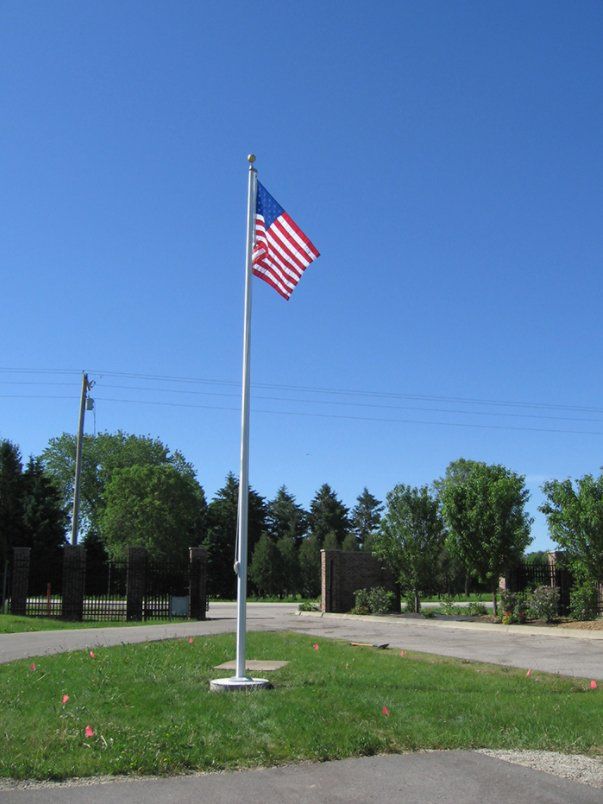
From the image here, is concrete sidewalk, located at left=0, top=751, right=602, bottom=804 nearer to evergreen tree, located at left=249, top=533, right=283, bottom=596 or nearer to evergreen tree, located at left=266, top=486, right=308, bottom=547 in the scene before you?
evergreen tree, located at left=249, top=533, right=283, bottom=596

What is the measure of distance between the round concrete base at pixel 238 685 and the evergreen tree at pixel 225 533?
5848 centimetres

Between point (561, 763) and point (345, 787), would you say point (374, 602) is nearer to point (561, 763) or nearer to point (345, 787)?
point (561, 763)

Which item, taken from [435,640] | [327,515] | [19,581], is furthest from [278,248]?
[327,515]

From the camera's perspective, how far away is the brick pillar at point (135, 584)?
29719mm

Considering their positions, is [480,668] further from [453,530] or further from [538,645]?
[453,530]

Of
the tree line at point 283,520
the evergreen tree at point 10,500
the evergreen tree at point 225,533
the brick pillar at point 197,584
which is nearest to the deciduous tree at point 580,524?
the tree line at point 283,520

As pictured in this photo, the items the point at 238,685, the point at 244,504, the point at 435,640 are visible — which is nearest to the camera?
the point at 238,685

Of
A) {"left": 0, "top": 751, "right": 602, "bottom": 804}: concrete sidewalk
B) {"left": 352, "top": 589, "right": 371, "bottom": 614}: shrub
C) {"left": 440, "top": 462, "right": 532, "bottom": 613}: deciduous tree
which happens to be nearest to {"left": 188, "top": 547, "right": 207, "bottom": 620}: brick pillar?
{"left": 352, "top": 589, "right": 371, "bottom": 614}: shrub

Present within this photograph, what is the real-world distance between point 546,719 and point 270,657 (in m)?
6.84

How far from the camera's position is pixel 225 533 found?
243 ft

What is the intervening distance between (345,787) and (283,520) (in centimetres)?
8793

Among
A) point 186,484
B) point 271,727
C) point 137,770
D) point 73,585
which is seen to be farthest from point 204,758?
point 186,484

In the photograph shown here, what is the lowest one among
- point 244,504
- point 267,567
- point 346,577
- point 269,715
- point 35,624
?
A: point 35,624

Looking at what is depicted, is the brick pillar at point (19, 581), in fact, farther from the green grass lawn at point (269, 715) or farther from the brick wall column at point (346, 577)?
the green grass lawn at point (269, 715)
